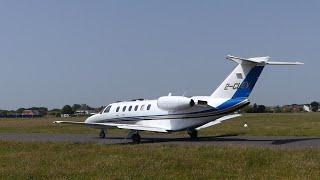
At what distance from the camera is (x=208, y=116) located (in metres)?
28.8

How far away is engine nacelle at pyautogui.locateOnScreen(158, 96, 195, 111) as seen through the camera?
28467mm

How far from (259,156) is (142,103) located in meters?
17.6

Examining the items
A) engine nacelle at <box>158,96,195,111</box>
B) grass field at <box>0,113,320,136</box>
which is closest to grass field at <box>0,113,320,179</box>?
engine nacelle at <box>158,96,195,111</box>

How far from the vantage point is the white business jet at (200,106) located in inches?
1089

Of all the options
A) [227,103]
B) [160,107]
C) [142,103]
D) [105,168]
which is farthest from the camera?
[142,103]

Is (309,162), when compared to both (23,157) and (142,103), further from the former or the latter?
(142,103)

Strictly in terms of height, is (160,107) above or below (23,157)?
above

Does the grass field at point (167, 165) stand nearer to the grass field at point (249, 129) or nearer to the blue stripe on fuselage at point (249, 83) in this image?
the blue stripe on fuselage at point (249, 83)

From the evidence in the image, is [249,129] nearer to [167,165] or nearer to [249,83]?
[249,83]

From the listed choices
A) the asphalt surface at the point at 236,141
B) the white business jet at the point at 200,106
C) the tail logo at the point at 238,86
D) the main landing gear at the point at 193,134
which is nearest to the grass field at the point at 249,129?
the asphalt surface at the point at 236,141

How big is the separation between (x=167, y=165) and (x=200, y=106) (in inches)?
555

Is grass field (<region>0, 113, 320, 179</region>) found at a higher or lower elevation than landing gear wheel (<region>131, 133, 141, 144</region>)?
lower

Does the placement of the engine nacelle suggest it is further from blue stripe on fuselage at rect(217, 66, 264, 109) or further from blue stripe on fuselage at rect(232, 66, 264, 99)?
blue stripe on fuselage at rect(232, 66, 264, 99)

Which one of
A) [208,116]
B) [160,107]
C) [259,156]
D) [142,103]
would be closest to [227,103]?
[208,116]
